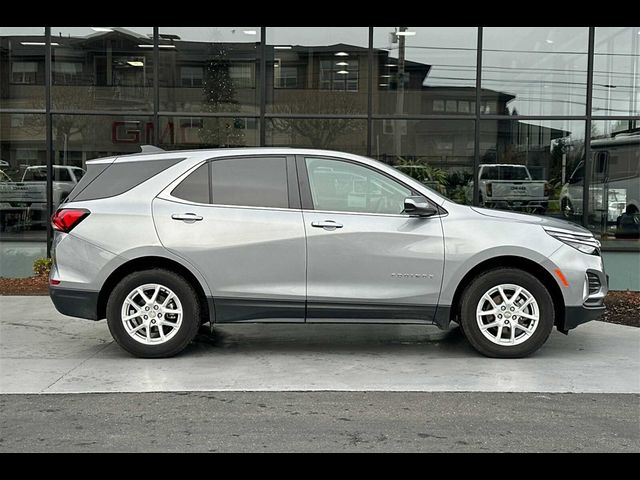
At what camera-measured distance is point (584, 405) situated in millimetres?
5070

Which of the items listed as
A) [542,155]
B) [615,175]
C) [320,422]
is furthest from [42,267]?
[615,175]

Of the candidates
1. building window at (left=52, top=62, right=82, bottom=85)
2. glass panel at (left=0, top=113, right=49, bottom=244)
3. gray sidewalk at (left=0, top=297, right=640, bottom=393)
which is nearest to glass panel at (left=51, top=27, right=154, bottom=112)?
building window at (left=52, top=62, right=82, bottom=85)

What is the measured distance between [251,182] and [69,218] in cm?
165

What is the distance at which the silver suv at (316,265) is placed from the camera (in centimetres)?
622

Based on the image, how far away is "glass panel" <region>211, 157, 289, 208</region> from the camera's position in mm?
6395

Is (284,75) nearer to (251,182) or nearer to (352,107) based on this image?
(352,107)

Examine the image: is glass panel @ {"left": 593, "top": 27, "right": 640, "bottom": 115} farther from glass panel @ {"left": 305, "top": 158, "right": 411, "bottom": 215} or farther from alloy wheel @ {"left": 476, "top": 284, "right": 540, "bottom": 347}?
glass panel @ {"left": 305, "top": 158, "right": 411, "bottom": 215}

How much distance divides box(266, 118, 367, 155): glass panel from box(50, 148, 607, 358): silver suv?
5.08 meters

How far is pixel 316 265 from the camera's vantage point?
6219mm

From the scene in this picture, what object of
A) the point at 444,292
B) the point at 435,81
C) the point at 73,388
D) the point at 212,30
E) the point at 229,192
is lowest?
the point at 73,388

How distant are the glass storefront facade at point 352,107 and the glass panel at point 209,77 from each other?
0.06 feet

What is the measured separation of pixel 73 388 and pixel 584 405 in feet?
12.5

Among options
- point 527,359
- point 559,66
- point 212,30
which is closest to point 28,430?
point 527,359

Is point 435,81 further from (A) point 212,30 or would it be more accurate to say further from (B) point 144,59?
(B) point 144,59
